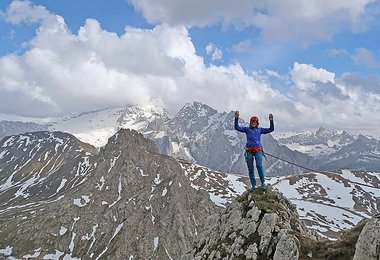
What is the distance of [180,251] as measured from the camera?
191125mm

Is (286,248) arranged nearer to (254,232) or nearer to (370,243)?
(254,232)

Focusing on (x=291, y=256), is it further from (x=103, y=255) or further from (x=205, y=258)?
(x=103, y=255)

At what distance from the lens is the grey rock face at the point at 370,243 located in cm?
1895

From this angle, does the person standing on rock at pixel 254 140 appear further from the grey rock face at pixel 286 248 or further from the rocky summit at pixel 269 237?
the grey rock face at pixel 286 248

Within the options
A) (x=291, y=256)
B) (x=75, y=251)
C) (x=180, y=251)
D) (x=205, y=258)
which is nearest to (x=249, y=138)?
(x=291, y=256)

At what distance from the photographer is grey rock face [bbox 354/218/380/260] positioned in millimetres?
18950

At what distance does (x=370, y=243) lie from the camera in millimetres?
19312

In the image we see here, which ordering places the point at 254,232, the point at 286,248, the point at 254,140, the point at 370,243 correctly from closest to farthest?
the point at 370,243, the point at 286,248, the point at 254,140, the point at 254,232

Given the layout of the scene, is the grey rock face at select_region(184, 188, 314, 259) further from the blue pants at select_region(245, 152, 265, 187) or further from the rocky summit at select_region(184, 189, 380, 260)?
the blue pants at select_region(245, 152, 265, 187)

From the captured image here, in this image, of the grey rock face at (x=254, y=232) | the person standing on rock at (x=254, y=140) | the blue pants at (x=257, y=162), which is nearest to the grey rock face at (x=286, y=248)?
the grey rock face at (x=254, y=232)

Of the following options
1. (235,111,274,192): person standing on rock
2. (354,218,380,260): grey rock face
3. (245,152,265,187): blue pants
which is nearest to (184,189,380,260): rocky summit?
(354,218,380,260): grey rock face

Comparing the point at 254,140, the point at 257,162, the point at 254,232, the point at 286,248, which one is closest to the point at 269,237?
the point at 254,232

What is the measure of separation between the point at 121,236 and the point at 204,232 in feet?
566

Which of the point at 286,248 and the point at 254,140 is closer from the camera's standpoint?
the point at 286,248
